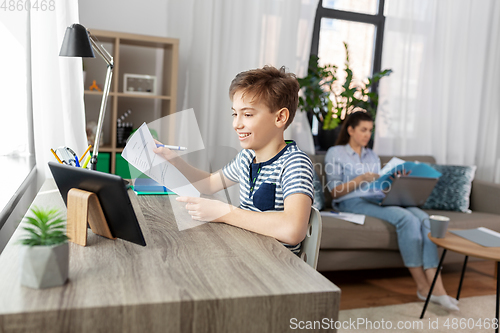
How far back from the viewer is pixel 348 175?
112 inches

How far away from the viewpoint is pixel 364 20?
12.1ft

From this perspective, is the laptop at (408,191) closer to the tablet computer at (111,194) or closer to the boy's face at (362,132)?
the boy's face at (362,132)

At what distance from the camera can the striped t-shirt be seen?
4.02 feet

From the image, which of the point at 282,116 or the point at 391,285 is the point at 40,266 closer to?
the point at 282,116

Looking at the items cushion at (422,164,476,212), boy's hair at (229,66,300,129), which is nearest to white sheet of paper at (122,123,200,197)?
boy's hair at (229,66,300,129)

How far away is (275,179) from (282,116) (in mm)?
198

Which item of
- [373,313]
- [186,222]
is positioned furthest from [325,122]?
[186,222]

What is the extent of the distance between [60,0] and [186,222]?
149 cm

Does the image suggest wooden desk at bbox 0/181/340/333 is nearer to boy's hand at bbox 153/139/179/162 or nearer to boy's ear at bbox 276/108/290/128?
boy's hand at bbox 153/139/179/162

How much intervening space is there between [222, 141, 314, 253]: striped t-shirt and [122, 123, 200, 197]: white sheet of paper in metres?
0.21

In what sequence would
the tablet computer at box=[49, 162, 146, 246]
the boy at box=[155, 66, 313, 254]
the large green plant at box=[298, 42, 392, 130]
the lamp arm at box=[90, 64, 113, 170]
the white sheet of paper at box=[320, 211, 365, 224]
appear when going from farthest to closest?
the large green plant at box=[298, 42, 392, 130] → the white sheet of paper at box=[320, 211, 365, 224] → the lamp arm at box=[90, 64, 113, 170] → the boy at box=[155, 66, 313, 254] → the tablet computer at box=[49, 162, 146, 246]

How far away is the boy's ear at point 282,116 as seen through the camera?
134 cm

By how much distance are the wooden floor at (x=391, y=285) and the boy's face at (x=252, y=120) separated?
4.36 ft

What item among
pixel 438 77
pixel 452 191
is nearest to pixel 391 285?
pixel 452 191
